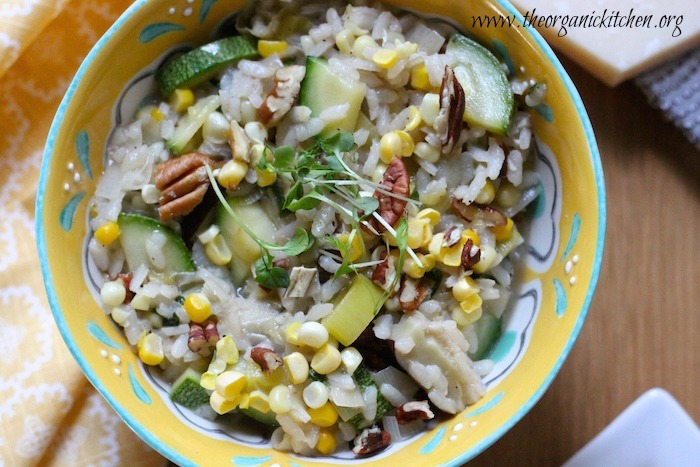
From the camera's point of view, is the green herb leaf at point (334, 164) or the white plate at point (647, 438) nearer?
the green herb leaf at point (334, 164)

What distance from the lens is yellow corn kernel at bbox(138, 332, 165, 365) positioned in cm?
→ 164

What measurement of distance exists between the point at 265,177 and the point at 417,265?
0.40 m

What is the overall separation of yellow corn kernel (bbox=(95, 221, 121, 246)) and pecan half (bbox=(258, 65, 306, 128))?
43 centimetres

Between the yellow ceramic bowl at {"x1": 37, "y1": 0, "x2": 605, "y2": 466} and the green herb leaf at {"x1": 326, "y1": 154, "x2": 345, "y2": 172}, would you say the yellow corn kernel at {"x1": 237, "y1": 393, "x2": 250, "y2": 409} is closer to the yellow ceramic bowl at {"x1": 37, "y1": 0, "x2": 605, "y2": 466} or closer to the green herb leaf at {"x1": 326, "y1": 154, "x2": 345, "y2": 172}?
the yellow ceramic bowl at {"x1": 37, "y1": 0, "x2": 605, "y2": 466}

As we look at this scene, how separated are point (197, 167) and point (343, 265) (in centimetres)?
42

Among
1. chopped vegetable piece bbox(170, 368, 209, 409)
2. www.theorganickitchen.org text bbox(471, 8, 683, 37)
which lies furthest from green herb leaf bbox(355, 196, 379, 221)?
www.theorganickitchen.org text bbox(471, 8, 683, 37)

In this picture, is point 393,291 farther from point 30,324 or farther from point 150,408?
point 30,324

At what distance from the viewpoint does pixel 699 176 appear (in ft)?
7.00

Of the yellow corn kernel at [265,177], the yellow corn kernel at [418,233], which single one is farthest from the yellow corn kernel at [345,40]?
the yellow corn kernel at [418,233]

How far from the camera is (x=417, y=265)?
1.60m

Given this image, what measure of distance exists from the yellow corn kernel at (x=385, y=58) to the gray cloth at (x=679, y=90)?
0.87m

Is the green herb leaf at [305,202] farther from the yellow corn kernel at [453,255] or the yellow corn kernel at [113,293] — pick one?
the yellow corn kernel at [113,293]

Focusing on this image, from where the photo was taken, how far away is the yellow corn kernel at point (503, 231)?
1.67m

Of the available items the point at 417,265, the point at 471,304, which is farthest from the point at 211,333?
the point at 471,304
